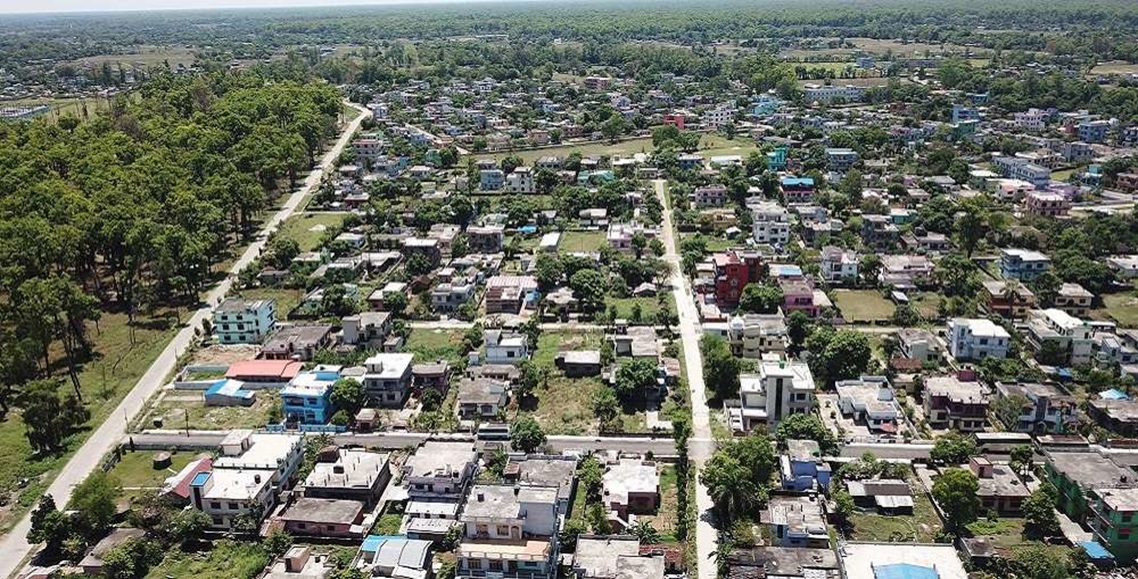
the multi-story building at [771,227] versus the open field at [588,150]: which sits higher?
the open field at [588,150]

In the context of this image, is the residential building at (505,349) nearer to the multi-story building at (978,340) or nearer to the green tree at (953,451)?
the green tree at (953,451)

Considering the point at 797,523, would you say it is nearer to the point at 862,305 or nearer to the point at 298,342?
the point at 862,305

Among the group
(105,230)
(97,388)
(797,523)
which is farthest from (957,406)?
(105,230)

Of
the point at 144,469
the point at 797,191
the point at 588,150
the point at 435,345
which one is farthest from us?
the point at 588,150

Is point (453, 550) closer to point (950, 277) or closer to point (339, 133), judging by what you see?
point (950, 277)

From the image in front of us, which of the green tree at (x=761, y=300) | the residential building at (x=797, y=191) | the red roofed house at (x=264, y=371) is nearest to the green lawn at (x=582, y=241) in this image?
the green tree at (x=761, y=300)
